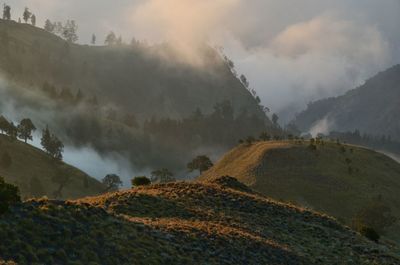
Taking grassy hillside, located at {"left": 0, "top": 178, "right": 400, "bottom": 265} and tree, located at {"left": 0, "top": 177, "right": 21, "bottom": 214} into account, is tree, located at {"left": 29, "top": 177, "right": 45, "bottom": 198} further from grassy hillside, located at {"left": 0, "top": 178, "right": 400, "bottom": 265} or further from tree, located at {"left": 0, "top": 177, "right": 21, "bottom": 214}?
tree, located at {"left": 0, "top": 177, "right": 21, "bottom": 214}

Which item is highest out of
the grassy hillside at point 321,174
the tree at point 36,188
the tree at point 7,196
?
the grassy hillside at point 321,174

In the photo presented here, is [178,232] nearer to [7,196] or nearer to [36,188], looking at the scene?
[7,196]

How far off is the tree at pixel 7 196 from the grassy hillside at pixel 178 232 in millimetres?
497

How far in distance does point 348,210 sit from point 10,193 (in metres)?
91.0

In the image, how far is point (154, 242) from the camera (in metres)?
33.5

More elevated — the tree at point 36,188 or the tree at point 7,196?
the tree at point 36,188

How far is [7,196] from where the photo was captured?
3062 cm

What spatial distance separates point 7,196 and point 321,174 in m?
105

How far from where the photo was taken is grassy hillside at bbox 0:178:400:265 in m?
28.6

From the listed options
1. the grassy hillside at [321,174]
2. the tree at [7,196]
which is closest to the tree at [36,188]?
the grassy hillside at [321,174]

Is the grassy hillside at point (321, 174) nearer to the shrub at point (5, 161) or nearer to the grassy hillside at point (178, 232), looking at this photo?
the grassy hillside at point (178, 232)

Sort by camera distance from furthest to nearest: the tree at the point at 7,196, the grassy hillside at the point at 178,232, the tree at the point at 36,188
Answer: the tree at the point at 36,188 < the tree at the point at 7,196 < the grassy hillside at the point at 178,232

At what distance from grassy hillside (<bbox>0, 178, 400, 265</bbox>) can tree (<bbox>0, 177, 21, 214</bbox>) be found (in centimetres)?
50

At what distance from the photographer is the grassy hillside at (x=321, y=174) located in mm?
113562
